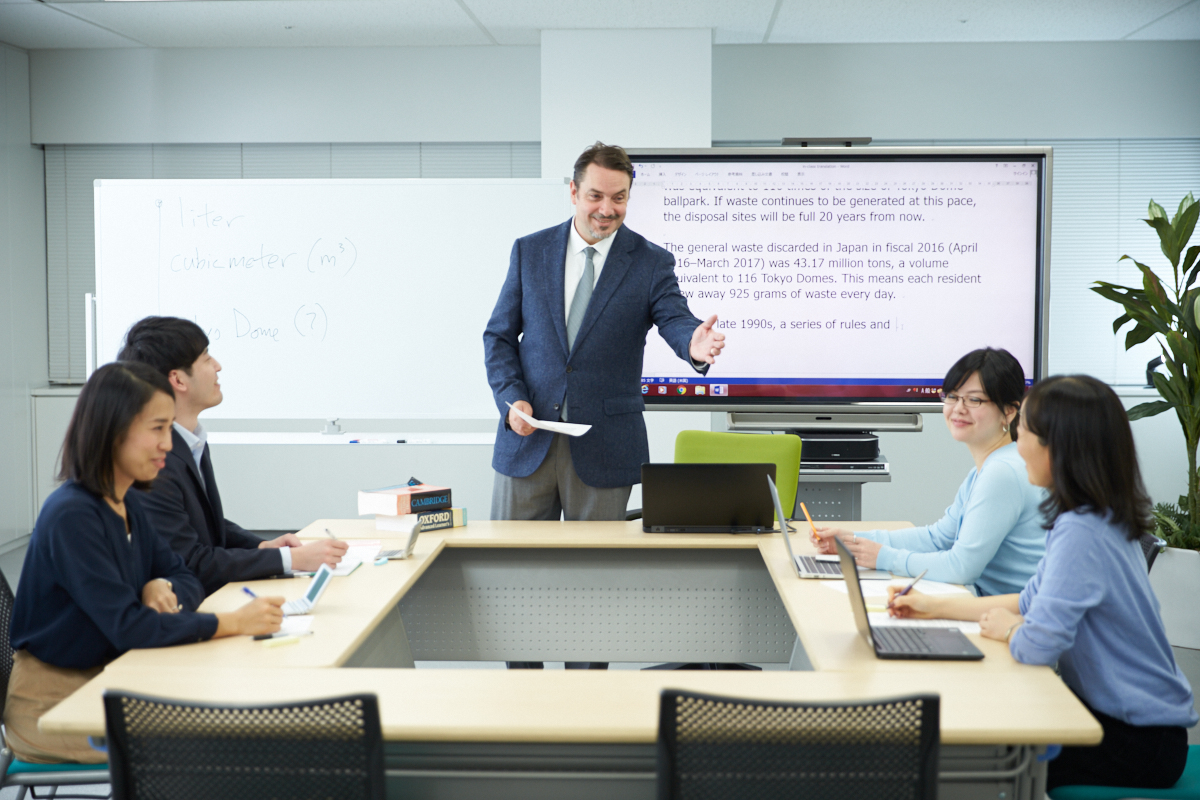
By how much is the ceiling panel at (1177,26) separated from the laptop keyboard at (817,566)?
163 inches

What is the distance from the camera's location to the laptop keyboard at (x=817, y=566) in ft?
7.15

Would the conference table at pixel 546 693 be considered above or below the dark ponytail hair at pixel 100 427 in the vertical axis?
below

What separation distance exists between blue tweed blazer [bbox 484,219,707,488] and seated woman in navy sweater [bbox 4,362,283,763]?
4.00 feet

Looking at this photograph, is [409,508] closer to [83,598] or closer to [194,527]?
[194,527]

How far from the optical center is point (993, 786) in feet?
4.60

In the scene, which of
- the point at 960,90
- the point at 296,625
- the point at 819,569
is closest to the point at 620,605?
the point at 819,569

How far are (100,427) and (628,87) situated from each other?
3877 mm

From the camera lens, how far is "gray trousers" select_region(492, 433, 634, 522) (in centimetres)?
→ 286

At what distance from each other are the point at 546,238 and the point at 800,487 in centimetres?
155

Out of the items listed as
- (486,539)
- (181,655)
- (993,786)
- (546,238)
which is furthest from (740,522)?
(181,655)

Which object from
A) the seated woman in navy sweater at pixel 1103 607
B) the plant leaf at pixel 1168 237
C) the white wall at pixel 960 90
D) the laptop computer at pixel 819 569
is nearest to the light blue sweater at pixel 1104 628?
the seated woman in navy sweater at pixel 1103 607

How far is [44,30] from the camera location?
512 centimetres

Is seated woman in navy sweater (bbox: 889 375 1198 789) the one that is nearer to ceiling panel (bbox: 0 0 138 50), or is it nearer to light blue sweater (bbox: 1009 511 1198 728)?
light blue sweater (bbox: 1009 511 1198 728)

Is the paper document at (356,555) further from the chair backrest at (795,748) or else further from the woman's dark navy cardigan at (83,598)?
the chair backrest at (795,748)
